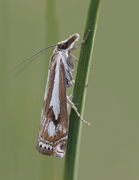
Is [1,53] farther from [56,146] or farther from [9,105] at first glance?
[56,146]

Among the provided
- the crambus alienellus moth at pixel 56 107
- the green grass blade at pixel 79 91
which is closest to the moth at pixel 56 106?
the crambus alienellus moth at pixel 56 107

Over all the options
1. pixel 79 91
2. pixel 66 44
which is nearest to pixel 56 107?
pixel 66 44

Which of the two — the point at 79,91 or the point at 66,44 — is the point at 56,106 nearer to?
the point at 66,44

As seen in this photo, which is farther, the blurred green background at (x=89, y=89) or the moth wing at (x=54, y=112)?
the moth wing at (x=54, y=112)

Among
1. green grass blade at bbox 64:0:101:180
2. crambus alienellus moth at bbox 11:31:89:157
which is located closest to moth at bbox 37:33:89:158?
crambus alienellus moth at bbox 11:31:89:157

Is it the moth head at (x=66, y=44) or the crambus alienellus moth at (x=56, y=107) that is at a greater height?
the moth head at (x=66, y=44)

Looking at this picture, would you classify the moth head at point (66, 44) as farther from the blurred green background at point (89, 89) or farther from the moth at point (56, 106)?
the blurred green background at point (89, 89)

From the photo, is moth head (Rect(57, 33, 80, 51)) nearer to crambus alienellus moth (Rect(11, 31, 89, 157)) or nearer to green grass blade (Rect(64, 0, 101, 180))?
crambus alienellus moth (Rect(11, 31, 89, 157))
